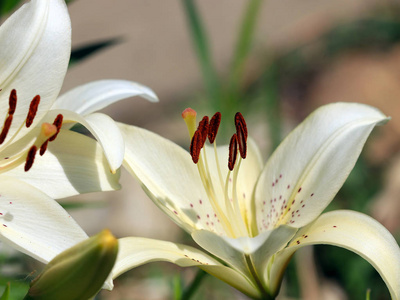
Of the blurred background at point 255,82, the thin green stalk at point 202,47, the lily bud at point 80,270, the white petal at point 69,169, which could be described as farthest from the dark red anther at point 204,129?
the thin green stalk at point 202,47

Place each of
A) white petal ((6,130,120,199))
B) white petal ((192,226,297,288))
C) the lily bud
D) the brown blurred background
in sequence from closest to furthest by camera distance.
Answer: the lily bud → white petal ((192,226,297,288)) → white petal ((6,130,120,199)) → the brown blurred background

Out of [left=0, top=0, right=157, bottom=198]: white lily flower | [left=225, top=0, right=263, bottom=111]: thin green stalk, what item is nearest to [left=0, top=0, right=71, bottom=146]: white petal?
[left=0, top=0, right=157, bottom=198]: white lily flower

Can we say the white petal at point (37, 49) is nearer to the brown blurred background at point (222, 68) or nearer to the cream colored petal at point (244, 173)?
the cream colored petal at point (244, 173)

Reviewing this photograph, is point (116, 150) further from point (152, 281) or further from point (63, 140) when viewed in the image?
point (152, 281)

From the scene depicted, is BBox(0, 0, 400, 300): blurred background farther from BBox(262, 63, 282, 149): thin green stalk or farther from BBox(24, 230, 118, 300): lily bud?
BBox(24, 230, 118, 300): lily bud

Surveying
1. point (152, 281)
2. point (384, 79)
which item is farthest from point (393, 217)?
point (384, 79)

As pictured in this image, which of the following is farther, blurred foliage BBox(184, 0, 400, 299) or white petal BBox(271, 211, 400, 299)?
blurred foliage BBox(184, 0, 400, 299)
